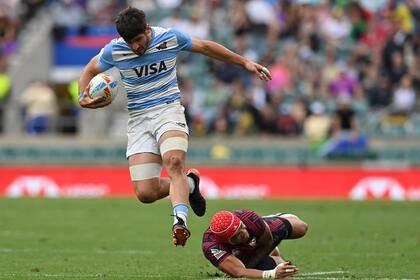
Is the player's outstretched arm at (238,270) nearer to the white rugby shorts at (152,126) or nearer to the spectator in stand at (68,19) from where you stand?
the white rugby shorts at (152,126)

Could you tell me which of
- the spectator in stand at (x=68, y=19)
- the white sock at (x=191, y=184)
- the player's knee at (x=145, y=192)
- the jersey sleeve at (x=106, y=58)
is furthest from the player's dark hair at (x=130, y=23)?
the spectator in stand at (x=68, y=19)

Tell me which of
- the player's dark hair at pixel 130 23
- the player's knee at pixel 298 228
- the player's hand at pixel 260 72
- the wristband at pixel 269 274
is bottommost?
the wristband at pixel 269 274

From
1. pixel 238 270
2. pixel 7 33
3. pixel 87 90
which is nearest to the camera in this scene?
pixel 238 270

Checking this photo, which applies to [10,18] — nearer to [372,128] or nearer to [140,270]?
[372,128]

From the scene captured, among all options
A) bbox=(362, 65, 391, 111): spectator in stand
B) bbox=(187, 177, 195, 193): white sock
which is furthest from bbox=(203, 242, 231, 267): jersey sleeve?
bbox=(362, 65, 391, 111): spectator in stand

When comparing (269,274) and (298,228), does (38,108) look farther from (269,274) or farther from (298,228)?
(269,274)

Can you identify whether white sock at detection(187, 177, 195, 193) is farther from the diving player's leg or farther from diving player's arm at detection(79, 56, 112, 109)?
diving player's arm at detection(79, 56, 112, 109)

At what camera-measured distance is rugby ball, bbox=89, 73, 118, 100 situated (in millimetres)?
11703

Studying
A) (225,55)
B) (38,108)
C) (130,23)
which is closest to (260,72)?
(225,55)

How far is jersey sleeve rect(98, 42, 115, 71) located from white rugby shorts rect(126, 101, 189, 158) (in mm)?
595

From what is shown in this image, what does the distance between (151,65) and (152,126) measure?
656 mm

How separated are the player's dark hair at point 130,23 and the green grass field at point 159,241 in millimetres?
2472

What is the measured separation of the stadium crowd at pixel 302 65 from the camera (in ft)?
85.5

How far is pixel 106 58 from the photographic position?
12.1 meters
